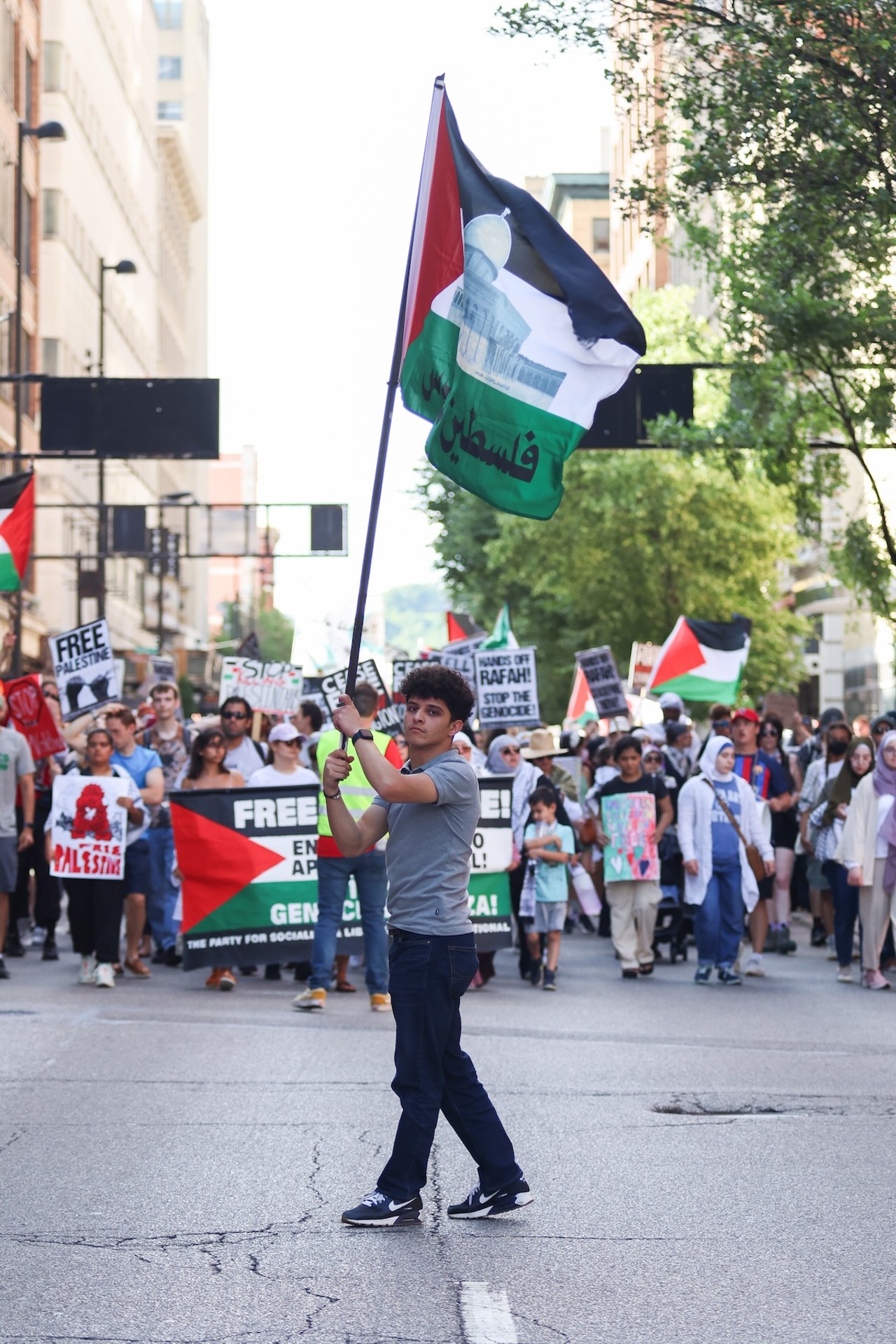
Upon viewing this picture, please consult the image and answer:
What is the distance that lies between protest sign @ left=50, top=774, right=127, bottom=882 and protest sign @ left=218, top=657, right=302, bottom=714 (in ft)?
30.8

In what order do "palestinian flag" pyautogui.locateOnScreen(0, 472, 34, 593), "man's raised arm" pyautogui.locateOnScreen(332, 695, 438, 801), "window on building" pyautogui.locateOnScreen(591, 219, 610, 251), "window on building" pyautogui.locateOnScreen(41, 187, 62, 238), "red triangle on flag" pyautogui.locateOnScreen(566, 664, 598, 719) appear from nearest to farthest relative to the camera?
"man's raised arm" pyautogui.locateOnScreen(332, 695, 438, 801) → "palestinian flag" pyautogui.locateOnScreen(0, 472, 34, 593) → "red triangle on flag" pyautogui.locateOnScreen(566, 664, 598, 719) → "window on building" pyautogui.locateOnScreen(41, 187, 62, 238) → "window on building" pyautogui.locateOnScreen(591, 219, 610, 251)

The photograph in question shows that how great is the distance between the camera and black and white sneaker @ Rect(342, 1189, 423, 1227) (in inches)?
281

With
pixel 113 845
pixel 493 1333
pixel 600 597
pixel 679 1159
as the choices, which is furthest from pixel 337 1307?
pixel 600 597

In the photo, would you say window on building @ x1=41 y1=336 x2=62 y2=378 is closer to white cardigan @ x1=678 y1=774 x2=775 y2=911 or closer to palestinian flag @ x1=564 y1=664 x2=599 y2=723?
palestinian flag @ x1=564 y1=664 x2=599 y2=723

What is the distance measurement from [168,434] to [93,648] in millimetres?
4243

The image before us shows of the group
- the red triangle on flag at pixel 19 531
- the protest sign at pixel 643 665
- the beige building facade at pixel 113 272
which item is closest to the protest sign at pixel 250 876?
the red triangle on flag at pixel 19 531

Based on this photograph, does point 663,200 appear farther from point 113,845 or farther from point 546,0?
point 113,845

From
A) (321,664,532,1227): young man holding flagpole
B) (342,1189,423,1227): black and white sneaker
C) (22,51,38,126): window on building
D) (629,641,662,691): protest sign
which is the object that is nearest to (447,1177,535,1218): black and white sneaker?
(321,664,532,1227): young man holding flagpole

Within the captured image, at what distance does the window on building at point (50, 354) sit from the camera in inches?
2351

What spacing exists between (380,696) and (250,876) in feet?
9.33

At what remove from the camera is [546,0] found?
1823cm

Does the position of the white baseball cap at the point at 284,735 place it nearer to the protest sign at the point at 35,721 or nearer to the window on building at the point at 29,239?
the protest sign at the point at 35,721

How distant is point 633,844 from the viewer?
17.1m

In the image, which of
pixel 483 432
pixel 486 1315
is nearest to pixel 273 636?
pixel 483 432
